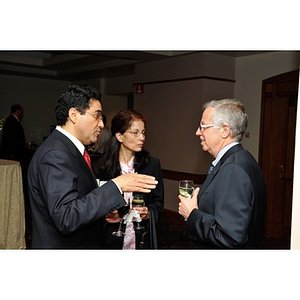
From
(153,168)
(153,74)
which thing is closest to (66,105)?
(153,168)

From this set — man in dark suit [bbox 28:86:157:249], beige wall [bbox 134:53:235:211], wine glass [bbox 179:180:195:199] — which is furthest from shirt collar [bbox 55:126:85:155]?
beige wall [bbox 134:53:235:211]

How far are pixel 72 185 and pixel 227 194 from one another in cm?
70

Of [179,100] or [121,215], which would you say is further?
[179,100]

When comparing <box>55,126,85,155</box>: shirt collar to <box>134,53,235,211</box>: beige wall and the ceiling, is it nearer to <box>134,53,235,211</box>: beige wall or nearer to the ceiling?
<box>134,53,235,211</box>: beige wall

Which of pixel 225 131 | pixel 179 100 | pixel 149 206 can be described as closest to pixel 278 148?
pixel 179 100

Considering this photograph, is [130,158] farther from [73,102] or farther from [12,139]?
[12,139]

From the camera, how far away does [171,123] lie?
22.9 ft

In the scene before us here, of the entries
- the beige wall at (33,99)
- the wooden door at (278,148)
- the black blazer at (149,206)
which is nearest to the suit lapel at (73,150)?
the black blazer at (149,206)

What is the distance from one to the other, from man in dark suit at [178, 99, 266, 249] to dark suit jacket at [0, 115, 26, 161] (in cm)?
642

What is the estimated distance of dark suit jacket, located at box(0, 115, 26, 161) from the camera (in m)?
7.68

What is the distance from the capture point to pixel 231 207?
65.4 inches

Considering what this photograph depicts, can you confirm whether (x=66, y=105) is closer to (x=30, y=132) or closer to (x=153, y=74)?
(x=153, y=74)

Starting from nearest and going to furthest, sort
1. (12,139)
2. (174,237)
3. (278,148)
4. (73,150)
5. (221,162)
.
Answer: (73,150) < (221,162) < (174,237) < (278,148) < (12,139)
